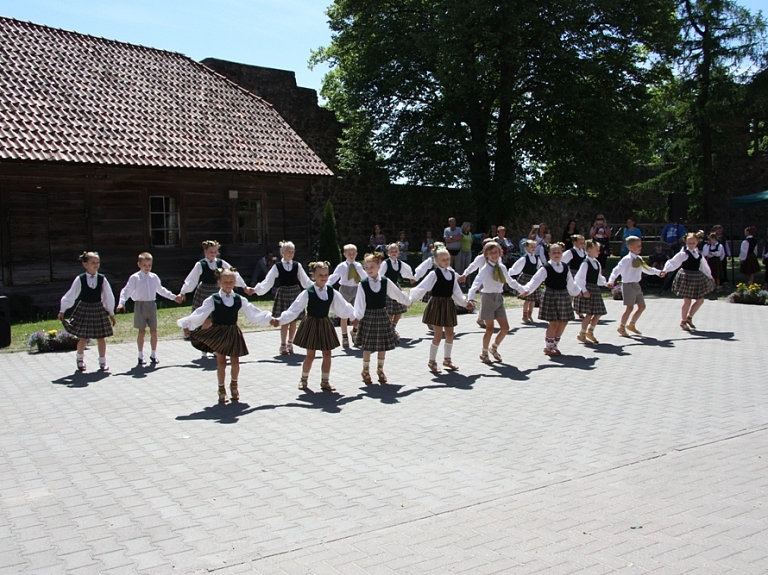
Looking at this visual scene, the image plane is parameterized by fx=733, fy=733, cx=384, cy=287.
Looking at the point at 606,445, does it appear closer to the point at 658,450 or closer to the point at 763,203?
the point at 658,450

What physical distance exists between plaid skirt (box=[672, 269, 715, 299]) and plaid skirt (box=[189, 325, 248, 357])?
29.6 ft

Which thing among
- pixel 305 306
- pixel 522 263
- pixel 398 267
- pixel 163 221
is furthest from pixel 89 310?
pixel 163 221

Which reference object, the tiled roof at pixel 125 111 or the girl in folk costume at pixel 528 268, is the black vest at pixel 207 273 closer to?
the girl in folk costume at pixel 528 268

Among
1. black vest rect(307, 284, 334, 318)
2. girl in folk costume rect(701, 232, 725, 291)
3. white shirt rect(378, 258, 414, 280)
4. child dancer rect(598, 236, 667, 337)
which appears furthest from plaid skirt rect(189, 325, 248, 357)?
girl in folk costume rect(701, 232, 725, 291)

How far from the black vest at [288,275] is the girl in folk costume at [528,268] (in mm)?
3982

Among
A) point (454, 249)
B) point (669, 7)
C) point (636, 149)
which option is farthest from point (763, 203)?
point (454, 249)

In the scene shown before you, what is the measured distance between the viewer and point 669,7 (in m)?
25.2

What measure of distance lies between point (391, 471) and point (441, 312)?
172 inches

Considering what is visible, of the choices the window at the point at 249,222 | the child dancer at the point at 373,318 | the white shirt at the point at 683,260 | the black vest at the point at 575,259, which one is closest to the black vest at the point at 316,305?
the child dancer at the point at 373,318

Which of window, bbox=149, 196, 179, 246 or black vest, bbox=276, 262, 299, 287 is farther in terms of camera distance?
window, bbox=149, 196, 179, 246

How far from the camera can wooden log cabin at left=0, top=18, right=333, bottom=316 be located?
16469 mm

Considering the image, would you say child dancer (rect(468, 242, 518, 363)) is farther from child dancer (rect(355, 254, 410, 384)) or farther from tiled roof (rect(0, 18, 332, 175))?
tiled roof (rect(0, 18, 332, 175))

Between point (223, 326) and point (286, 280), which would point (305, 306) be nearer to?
point (223, 326)

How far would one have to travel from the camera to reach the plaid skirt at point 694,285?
535 inches
